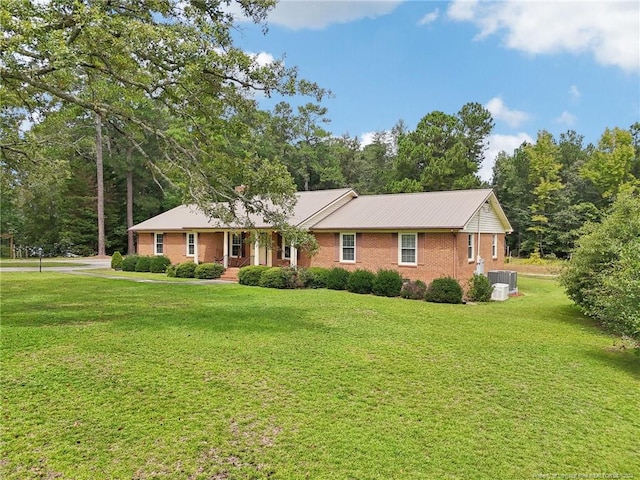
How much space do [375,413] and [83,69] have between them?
949 cm

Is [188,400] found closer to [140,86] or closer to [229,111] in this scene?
[140,86]

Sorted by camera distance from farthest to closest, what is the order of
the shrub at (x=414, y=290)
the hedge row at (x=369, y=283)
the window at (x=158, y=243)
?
the window at (x=158, y=243)
the shrub at (x=414, y=290)
the hedge row at (x=369, y=283)

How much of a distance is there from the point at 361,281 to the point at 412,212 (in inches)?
172

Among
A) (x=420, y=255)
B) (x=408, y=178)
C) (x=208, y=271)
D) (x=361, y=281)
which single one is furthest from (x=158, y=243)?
(x=408, y=178)

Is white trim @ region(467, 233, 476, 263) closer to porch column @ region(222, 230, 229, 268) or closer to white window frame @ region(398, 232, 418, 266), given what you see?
white window frame @ region(398, 232, 418, 266)

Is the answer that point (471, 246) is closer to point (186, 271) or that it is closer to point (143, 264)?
point (186, 271)

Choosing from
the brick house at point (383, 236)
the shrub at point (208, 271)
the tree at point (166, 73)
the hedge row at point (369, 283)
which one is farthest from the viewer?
the shrub at point (208, 271)

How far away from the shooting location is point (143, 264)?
26000mm

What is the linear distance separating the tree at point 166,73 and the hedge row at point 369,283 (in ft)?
25.8

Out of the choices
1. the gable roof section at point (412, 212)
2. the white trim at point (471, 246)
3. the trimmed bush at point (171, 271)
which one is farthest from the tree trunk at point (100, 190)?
the white trim at point (471, 246)

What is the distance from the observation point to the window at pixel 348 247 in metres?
20.1

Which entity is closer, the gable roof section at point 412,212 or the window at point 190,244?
the gable roof section at point 412,212

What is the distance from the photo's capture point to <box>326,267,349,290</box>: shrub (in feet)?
61.4

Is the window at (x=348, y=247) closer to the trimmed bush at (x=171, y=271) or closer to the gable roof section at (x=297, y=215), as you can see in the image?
the gable roof section at (x=297, y=215)
